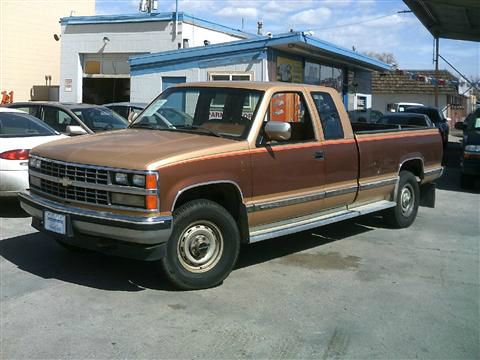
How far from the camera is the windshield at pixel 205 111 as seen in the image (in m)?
5.87

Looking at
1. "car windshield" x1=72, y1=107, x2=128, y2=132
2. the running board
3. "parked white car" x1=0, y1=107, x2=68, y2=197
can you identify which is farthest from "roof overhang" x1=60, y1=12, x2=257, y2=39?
the running board

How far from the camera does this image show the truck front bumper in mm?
4742

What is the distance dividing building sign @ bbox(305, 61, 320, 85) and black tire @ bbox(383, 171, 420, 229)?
11.2m

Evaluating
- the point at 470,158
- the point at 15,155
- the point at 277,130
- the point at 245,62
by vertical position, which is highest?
the point at 245,62

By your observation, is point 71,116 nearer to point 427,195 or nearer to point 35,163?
point 35,163

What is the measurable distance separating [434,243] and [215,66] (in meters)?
11.2

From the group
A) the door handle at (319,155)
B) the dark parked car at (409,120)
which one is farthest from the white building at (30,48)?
the door handle at (319,155)

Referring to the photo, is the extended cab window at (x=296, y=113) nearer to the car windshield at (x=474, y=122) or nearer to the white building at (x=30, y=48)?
the car windshield at (x=474, y=122)

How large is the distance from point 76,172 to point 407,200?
504 cm

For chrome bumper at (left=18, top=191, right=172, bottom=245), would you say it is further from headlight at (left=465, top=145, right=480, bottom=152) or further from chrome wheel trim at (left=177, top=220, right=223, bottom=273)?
headlight at (left=465, top=145, right=480, bottom=152)

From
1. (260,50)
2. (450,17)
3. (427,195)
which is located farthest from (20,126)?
(450,17)

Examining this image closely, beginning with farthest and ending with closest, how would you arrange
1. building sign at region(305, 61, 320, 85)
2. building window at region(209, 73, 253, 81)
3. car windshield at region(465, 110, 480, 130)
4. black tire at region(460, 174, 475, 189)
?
building sign at region(305, 61, 320, 85) < building window at region(209, 73, 253, 81) < car windshield at region(465, 110, 480, 130) < black tire at region(460, 174, 475, 189)

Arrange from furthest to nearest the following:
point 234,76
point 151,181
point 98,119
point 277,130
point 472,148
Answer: point 234,76
point 472,148
point 98,119
point 277,130
point 151,181

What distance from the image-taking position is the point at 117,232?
4816mm
